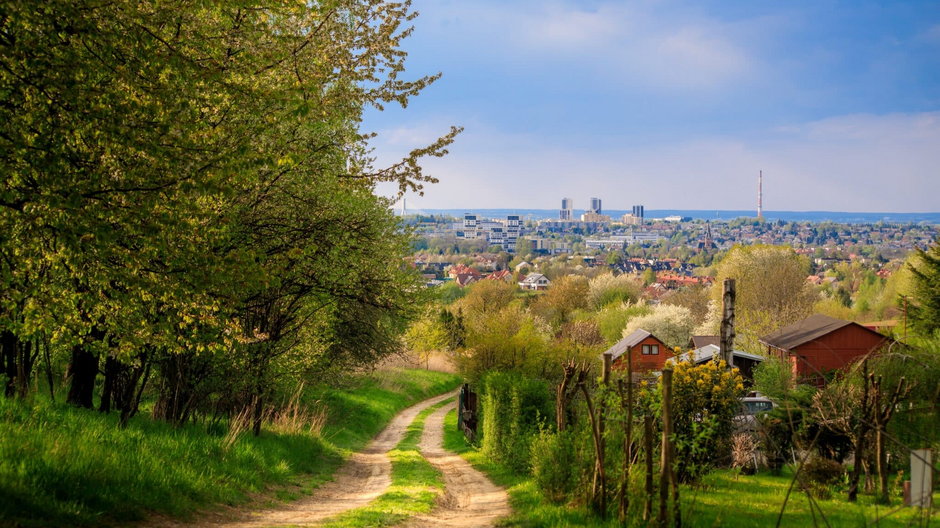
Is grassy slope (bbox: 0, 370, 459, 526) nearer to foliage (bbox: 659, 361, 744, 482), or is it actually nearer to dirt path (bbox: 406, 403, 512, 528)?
dirt path (bbox: 406, 403, 512, 528)

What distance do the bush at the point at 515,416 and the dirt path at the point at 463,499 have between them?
32.3 inches

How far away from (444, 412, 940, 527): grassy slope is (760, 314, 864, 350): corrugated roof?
3083 cm

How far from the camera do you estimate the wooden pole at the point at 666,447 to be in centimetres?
829

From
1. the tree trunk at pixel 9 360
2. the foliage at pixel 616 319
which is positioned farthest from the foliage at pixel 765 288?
the tree trunk at pixel 9 360

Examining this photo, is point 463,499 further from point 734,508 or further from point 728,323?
point 728,323

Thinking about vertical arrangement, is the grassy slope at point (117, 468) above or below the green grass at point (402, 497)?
above

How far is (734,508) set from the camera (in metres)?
11.0

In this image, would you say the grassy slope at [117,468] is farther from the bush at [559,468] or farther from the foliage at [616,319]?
the foliage at [616,319]

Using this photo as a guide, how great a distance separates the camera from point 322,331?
2036 centimetres

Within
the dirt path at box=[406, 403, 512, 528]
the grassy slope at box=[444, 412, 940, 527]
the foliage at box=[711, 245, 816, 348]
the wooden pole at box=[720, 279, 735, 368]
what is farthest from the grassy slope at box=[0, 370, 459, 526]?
the foliage at box=[711, 245, 816, 348]

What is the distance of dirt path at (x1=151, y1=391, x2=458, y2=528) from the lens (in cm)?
982

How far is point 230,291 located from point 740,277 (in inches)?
2677

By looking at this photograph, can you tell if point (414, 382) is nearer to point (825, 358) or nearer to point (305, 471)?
point (825, 358)

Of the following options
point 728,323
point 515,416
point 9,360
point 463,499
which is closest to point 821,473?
point 463,499
